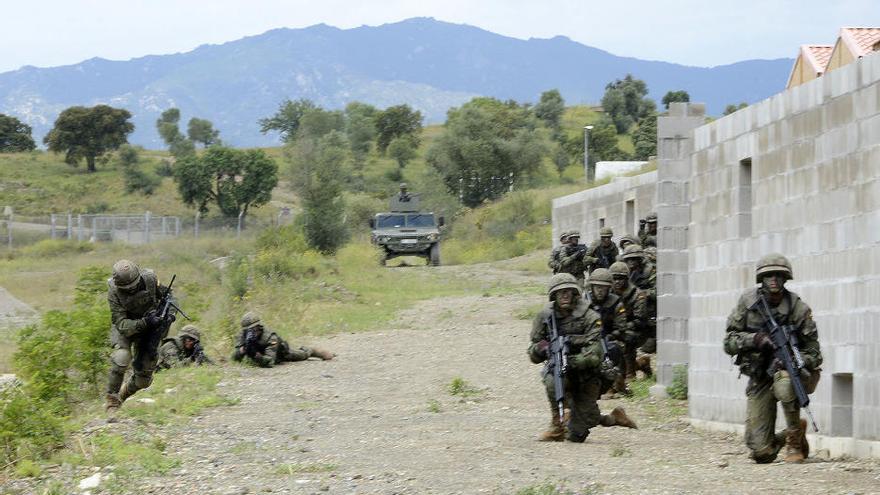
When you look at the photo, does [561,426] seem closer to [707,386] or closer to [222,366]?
[707,386]

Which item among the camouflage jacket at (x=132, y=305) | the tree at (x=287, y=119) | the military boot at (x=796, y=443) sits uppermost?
the tree at (x=287, y=119)

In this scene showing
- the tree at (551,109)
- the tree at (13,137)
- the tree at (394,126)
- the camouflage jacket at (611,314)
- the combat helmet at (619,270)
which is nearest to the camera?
the camouflage jacket at (611,314)

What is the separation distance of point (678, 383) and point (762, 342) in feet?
19.6

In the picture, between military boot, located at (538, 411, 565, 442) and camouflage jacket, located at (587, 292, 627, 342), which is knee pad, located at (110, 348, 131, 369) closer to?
military boot, located at (538, 411, 565, 442)

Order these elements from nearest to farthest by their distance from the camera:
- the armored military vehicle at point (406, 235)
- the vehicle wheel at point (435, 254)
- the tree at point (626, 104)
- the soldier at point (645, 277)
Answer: the soldier at point (645, 277), the armored military vehicle at point (406, 235), the vehicle wheel at point (435, 254), the tree at point (626, 104)

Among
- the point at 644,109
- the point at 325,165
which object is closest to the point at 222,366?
the point at 325,165

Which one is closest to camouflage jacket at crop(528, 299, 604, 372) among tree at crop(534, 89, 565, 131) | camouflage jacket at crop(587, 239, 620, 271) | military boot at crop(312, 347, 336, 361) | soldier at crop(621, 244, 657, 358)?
soldier at crop(621, 244, 657, 358)

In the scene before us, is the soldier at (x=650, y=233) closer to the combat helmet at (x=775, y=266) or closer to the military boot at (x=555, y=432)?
the military boot at (x=555, y=432)

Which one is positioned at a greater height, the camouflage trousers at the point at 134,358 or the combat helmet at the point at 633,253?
the combat helmet at the point at 633,253

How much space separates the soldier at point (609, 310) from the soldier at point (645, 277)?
1.47m

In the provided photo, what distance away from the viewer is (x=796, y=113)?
516 inches

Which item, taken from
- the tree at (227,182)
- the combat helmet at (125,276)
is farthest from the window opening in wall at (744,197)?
the tree at (227,182)

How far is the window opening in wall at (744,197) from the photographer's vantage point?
1449 centimetres

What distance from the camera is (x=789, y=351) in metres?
11.3
